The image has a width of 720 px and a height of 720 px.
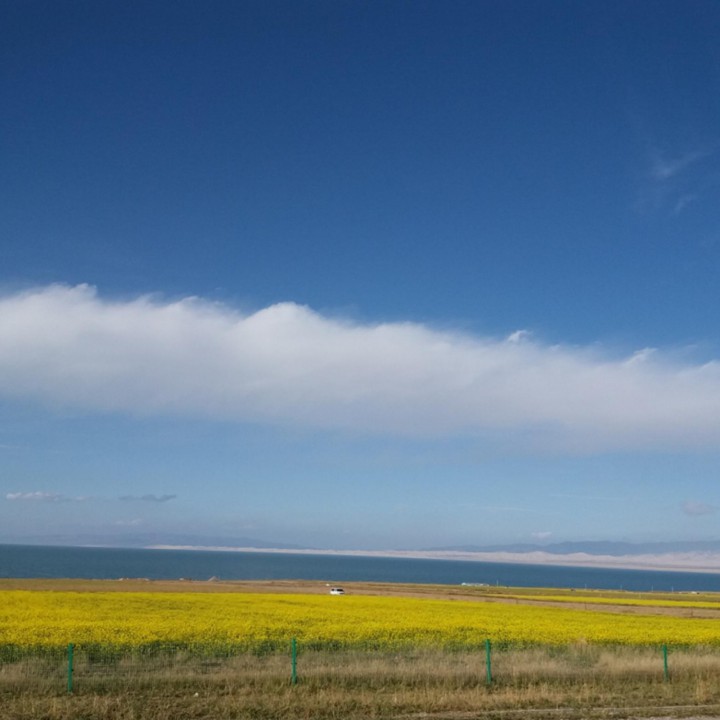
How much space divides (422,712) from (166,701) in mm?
5991

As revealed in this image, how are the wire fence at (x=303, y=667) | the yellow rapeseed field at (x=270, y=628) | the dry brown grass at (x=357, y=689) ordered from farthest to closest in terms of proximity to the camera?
the yellow rapeseed field at (x=270, y=628), the wire fence at (x=303, y=667), the dry brown grass at (x=357, y=689)

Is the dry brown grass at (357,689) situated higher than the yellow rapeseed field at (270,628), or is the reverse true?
the dry brown grass at (357,689)

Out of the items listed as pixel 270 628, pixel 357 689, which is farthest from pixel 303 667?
A: pixel 270 628

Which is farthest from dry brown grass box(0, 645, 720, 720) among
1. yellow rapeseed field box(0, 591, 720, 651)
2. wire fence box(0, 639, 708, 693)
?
yellow rapeseed field box(0, 591, 720, 651)

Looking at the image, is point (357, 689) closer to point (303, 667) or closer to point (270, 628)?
point (303, 667)

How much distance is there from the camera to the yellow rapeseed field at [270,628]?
2714 centimetres

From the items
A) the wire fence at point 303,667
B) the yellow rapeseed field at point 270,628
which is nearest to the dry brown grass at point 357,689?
the wire fence at point 303,667

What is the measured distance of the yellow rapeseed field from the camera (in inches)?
1069

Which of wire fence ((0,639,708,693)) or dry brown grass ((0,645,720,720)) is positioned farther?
wire fence ((0,639,708,693))

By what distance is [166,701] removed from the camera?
17.3 meters

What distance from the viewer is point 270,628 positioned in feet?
104

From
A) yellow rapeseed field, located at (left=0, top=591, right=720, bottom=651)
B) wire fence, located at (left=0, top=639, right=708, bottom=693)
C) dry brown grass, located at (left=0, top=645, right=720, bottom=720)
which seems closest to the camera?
dry brown grass, located at (left=0, top=645, right=720, bottom=720)

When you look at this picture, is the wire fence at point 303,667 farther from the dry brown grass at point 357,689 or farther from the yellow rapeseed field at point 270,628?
the yellow rapeseed field at point 270,628

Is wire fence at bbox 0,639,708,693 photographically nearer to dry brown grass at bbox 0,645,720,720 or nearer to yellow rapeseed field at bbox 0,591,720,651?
dry brown grass at bbox 0,645,720,720
